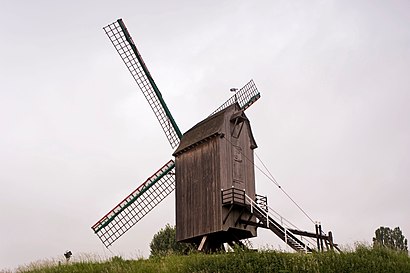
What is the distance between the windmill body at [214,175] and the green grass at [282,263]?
165 inches

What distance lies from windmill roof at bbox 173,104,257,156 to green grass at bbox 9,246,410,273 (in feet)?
22.0

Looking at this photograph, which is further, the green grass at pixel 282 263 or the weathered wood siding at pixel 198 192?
the weathered wood siding at pixel 198 192

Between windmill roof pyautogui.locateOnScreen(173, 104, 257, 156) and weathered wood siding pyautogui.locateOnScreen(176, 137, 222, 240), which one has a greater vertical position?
windmill roof pyautogui.locateOnScreen(173, 104, 257, 156)

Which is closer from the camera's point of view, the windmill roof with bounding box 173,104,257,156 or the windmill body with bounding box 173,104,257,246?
the windmill body with bounding box 173,104,257,246

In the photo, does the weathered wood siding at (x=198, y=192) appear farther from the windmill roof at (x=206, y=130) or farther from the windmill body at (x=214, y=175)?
the windmill roof at (x=206, y=130)

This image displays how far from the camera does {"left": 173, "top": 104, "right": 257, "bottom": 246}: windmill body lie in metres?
27.1

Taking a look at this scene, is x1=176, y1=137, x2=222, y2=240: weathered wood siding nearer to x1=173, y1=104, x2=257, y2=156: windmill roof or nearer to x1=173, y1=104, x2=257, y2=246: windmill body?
x1=173, y1=104, x2=257, y2=246: windmill body

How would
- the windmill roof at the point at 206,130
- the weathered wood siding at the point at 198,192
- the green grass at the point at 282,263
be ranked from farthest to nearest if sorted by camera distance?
1. the windmill roof at the point at 206,130
2. the weathered wood siding at the point at 198,192
3. the green grass at the point at 282,263

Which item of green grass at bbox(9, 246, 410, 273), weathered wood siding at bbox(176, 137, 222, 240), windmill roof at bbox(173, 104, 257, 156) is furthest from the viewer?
windmill roof at bbox(173, 104, 257, 156)

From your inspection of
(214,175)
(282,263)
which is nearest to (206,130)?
(214,175)

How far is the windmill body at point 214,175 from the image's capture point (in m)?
27.1

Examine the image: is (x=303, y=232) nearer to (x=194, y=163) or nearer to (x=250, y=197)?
(x=250, y=197)

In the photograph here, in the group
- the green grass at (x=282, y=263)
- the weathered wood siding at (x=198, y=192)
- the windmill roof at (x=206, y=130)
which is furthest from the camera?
the windmill roof at (x=206, y=130)

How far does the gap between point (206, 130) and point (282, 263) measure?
9264 mm
